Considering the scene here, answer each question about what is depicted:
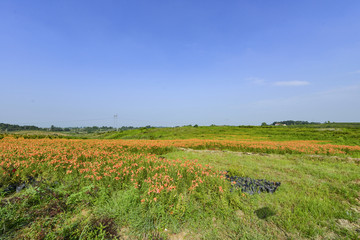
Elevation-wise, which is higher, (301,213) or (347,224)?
(301,213)

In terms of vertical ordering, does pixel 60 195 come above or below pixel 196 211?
above

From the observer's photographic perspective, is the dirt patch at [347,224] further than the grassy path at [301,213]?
Yes

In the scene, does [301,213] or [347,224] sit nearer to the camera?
[347,224]

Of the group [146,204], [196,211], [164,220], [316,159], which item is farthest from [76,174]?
[316,159]

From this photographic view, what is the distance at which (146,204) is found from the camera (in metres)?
3.64

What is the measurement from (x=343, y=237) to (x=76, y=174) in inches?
310

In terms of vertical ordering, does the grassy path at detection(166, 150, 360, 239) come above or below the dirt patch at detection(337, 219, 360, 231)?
above

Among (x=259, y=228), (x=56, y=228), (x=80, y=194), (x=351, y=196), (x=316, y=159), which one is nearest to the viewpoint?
(x=56, y=228)

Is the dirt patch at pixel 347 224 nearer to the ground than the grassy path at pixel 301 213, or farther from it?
nearer to the ground

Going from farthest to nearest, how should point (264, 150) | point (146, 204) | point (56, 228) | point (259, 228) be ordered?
point (264, 150), point (146, 204), point (259, 228), point (56, 228)

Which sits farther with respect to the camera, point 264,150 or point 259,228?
point 264,150

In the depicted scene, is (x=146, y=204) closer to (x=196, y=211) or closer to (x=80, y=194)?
(x=196, y=211)

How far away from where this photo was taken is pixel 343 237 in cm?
295

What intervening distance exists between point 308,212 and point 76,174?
25.0 feet
